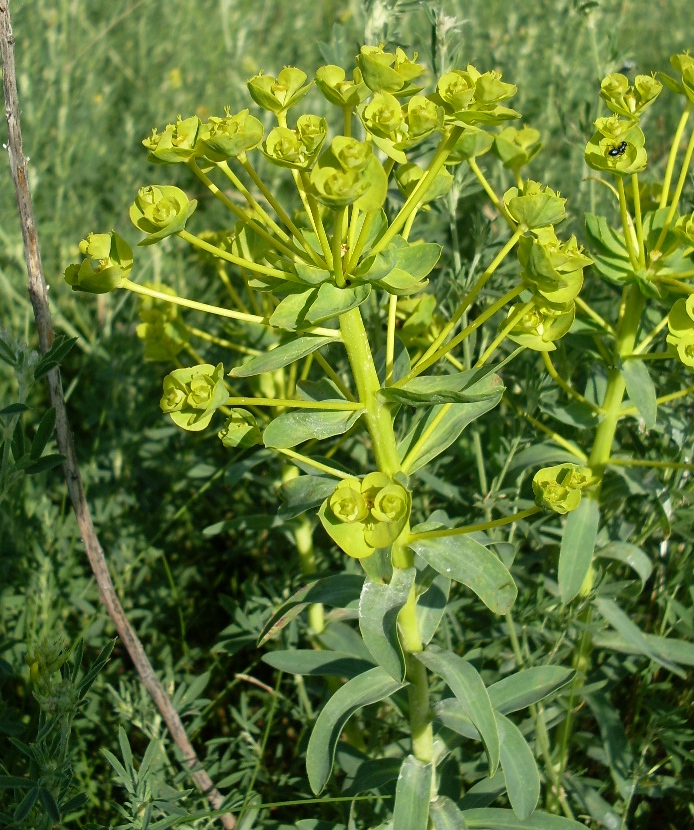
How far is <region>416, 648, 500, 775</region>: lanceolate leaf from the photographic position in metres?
1.52

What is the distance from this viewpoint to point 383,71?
4.74 ft

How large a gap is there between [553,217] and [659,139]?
124 inches

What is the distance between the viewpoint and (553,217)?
1.49 m

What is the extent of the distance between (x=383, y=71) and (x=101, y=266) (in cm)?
59

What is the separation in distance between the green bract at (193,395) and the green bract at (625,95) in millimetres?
1084

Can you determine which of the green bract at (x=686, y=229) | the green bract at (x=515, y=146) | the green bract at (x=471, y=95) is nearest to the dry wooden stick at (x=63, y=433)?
the green bract at (x=471, y=95)

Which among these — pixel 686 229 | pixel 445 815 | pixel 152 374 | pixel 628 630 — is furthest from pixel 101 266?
pixel 152 374

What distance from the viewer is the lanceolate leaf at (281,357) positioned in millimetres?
1479

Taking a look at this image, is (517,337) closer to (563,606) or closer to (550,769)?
(563,606)

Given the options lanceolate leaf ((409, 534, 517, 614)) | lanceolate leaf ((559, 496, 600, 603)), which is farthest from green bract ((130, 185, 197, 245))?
lanceolate leaf ((559, 496, 600, 603))

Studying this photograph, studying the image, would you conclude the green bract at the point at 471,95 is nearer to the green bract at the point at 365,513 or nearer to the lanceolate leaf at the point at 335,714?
the green bract at the point at 365,513

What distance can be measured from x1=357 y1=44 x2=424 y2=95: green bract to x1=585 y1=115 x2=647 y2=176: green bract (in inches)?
19.1

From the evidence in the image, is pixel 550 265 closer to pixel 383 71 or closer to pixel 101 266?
pixel 383 71

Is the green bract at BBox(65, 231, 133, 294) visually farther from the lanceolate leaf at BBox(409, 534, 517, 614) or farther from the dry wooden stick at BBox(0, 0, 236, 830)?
the lanceolate leaf at BBox(409, 534, 517, 614)
